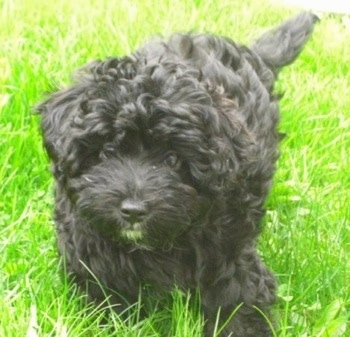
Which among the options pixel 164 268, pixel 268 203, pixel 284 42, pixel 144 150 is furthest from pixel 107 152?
pixel 284 42

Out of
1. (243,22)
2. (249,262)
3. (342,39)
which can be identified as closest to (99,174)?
(249,262)

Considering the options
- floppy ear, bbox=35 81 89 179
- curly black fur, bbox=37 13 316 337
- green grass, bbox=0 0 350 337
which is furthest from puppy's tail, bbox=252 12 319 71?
floppy ear, bbox=35 81 89 179

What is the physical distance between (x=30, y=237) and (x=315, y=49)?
2.76 m

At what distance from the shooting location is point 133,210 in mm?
2695

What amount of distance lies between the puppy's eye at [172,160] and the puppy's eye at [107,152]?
17cm

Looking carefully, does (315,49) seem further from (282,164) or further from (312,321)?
(312,321)

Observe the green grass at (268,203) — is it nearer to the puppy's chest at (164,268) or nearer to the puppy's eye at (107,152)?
the puppy's chest at (164,268)

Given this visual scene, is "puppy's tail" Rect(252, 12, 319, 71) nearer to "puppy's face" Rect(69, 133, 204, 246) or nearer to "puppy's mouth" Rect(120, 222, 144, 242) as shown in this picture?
"puppy's face" Rect(69, 133, 204, 246)

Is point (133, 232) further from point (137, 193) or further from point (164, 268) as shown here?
point (164, 268)

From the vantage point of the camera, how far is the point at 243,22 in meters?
5.65

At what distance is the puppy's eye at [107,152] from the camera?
9.28 ft

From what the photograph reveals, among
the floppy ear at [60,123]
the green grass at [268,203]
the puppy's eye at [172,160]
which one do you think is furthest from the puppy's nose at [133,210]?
the green grass at [268,203]

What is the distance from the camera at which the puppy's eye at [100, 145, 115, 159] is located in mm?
2828

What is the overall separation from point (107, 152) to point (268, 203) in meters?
1.41
